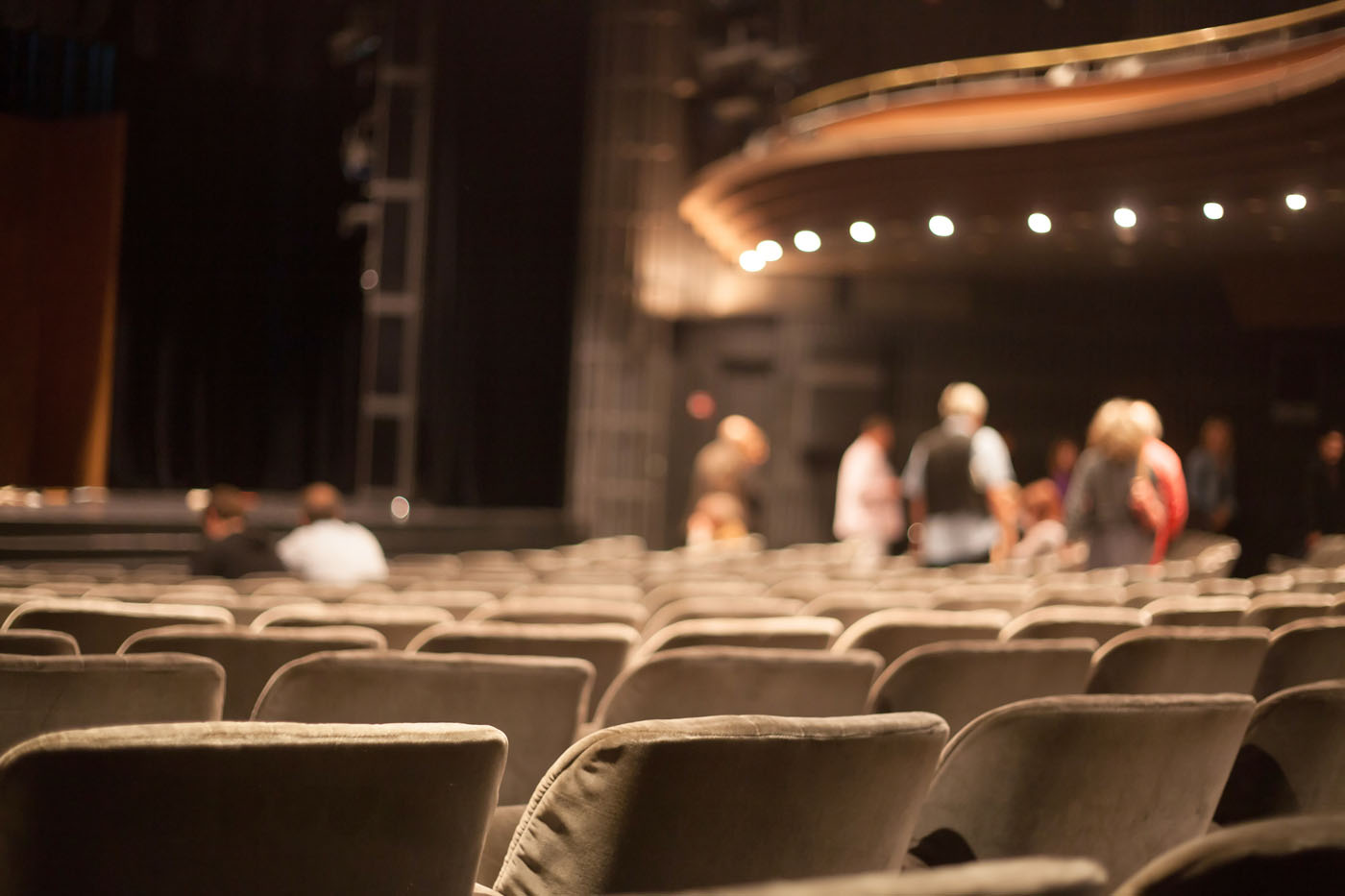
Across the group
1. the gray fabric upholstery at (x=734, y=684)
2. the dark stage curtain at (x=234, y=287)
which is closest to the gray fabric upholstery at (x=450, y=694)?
the gray fabric upholstery at (x=734, y=684)

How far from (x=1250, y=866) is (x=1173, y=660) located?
1687mm

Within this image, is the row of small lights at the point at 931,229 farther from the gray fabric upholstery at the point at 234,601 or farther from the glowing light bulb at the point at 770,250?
the gray fabric upholstery at the point at 234,601

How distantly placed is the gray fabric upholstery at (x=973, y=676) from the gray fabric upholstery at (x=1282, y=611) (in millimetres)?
1282

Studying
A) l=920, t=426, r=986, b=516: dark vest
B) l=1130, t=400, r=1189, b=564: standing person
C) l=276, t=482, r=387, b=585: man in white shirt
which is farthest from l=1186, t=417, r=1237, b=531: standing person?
l=276, t=482, r=387, b=585: man in white shirt

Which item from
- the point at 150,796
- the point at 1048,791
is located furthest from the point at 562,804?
the point at 1048,791

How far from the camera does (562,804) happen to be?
4.62ft

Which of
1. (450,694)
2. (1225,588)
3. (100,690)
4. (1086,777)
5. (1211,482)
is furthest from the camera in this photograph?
(1211,482)

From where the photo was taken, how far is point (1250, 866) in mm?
973

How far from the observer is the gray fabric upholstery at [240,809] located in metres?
1.18

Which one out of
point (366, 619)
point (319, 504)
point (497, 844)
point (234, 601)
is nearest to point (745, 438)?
point (319, 504)

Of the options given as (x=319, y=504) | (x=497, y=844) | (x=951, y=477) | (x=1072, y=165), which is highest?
(x=1072, y=165)

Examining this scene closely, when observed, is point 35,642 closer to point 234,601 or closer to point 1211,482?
point 234,601

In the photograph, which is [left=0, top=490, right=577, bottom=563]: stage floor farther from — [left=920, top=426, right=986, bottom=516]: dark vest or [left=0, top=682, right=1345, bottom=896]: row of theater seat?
[left=0, top=682, right=1345, bottom=896]: row of theater seat

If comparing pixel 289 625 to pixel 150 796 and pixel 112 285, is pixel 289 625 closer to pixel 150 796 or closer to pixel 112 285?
Answer: pixel 150 796
